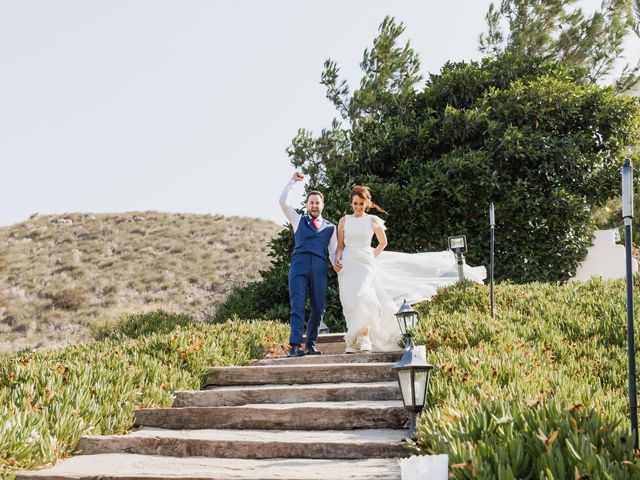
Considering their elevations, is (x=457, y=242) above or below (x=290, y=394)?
above

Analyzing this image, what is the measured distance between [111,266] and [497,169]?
88.2 ft

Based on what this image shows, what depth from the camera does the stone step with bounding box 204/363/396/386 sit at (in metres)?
7.26

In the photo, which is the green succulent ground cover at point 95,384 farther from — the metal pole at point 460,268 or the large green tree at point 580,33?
the large green tree at point 580,33

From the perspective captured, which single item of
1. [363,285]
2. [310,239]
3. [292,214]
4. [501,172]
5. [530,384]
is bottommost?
[530,384]

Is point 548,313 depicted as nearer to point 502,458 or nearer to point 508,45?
point 502,458

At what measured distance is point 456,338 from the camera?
751 cm

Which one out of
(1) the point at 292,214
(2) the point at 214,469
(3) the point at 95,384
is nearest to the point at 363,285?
(1) the point at 292,214

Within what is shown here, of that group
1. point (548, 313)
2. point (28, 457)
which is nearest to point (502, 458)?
point (28, 457)

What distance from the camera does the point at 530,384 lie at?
558cm

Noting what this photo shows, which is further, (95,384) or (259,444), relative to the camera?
(95,384)

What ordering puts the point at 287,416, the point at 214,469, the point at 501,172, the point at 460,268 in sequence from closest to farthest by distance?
1. the point at 214,469
2. the point at 287,416
3. the point at 460,268
4. the point at 501,172

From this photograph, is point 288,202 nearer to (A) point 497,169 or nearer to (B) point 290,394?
(B) point 290,394

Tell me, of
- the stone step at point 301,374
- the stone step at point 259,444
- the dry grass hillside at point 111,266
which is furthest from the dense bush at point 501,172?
the dry grass hillside at point 111,266

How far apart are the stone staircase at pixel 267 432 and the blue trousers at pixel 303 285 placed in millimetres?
723
